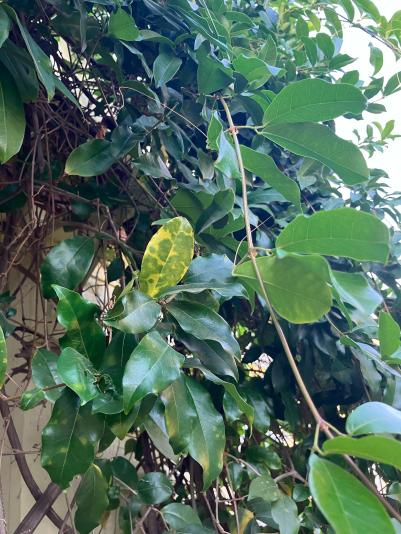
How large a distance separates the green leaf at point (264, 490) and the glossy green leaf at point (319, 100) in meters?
0.45

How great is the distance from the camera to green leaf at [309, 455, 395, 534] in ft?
0.82

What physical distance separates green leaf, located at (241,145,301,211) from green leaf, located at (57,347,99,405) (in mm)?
276

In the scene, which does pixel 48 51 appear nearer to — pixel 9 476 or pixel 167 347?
pixel 167 347

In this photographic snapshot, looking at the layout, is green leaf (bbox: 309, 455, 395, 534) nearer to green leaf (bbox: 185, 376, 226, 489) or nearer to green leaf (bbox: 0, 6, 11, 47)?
green leaf (bbox: 185, 376, 226, 489)

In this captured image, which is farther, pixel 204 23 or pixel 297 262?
pixel 204 23

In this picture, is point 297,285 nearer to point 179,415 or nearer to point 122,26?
point 179,415

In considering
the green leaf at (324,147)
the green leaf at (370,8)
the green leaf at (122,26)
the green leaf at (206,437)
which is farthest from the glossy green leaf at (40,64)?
the green leaf at (370,8)

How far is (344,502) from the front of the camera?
10.2 inches

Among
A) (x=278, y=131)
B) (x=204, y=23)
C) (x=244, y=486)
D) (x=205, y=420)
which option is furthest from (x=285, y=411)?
(x=204, y=23)

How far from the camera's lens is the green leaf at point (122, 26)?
0.58 m

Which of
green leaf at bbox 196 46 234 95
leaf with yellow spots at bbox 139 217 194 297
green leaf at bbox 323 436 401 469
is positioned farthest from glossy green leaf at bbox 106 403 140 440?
green leaf at bbox 196 46 234 95

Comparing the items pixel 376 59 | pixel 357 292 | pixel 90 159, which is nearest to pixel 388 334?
pixel 357 292

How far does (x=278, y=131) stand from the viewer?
0.49 meters

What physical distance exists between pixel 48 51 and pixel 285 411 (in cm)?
66
